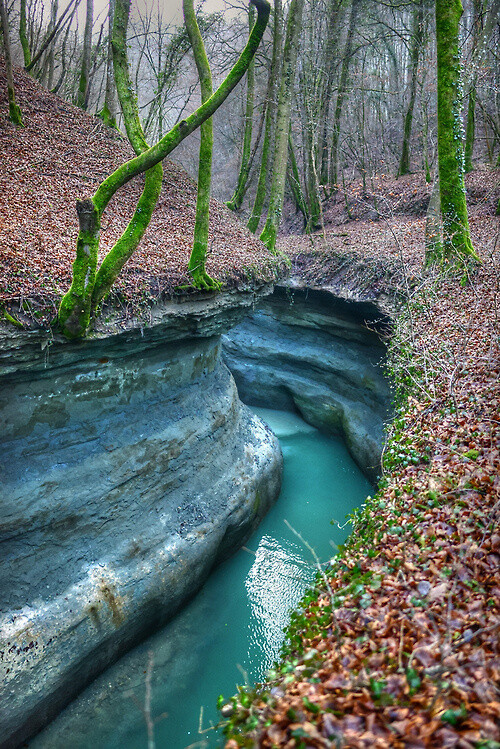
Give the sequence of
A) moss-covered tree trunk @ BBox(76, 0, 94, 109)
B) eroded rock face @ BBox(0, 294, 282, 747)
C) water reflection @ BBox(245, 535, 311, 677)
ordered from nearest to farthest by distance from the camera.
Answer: eroded rock face @ BBox(0, 294, 282, 747) → water reflection @ BBox(245, 535, 311, 677) → moss-covered tree trunk @ BBox(76, 0, 94, 109)

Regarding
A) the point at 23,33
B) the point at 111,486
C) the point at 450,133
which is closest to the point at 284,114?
the point at 450,133

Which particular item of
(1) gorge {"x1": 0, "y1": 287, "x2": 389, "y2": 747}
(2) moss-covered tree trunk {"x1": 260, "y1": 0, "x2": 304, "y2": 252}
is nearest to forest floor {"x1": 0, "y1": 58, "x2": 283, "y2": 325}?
(1) gorge {"x1": 0, "y1": 287, "x2": 389, "y2": 747}

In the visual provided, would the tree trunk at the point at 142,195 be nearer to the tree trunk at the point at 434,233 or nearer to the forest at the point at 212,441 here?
the forest at the point at 212,441

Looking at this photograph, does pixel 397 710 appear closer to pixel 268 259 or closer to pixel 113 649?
pixel 113 649

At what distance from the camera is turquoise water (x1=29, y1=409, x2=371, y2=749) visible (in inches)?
239

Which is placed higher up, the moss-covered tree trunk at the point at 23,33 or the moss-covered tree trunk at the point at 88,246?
the moss-covered tree trunk at the point at 23,33

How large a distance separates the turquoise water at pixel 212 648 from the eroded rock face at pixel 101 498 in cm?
35

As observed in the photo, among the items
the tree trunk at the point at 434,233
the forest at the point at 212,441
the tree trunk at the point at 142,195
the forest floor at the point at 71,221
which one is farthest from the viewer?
the tree trunk at the point at 434,233

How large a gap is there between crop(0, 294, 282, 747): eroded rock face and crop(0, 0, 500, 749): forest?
0.12 feet

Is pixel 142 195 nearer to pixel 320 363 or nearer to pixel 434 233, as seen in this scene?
pixel 434 233

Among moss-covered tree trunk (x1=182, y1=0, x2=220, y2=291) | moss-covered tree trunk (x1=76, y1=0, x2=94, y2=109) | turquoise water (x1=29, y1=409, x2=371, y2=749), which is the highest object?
moss-covered tree trunk (x1=76, y1=0, x2=94, y2=109)

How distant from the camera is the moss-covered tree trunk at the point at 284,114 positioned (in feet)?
40.1

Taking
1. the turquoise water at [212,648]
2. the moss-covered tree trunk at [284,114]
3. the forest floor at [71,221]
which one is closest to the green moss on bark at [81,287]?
the forest floor at [71,221]

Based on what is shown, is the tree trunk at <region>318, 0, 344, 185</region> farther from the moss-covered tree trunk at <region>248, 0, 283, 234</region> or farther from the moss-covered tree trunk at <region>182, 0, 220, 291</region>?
the moss-covered tree trunk at <region>182, 0, 220, 291</region>
